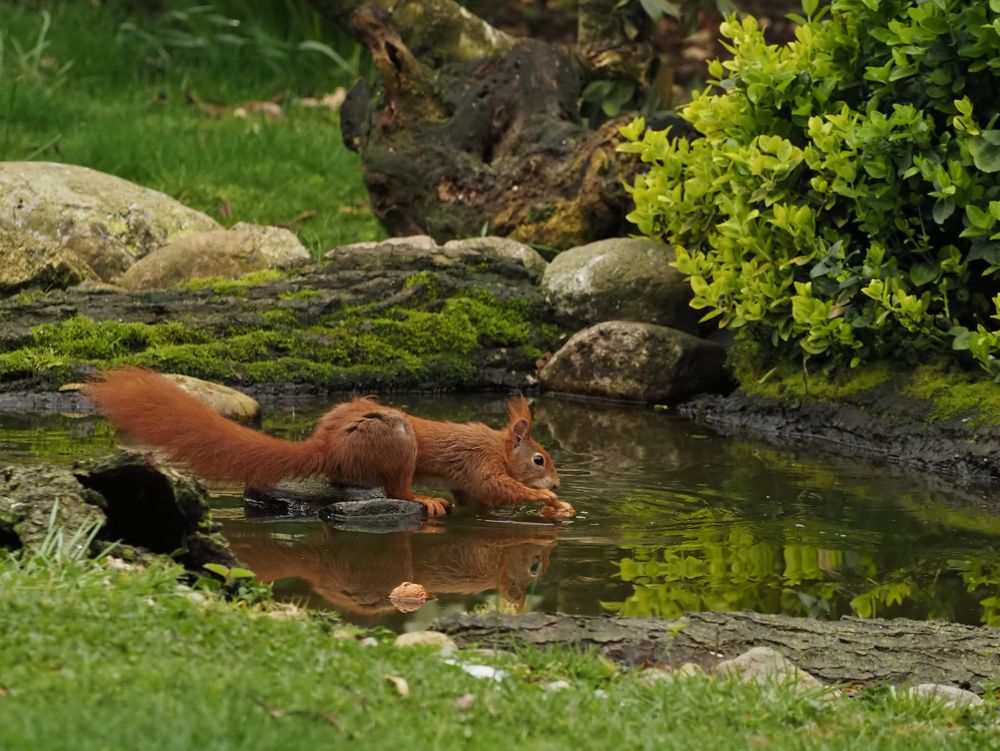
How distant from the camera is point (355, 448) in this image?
6688 millimetres

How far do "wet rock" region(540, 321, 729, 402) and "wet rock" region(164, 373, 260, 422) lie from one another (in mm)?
2256

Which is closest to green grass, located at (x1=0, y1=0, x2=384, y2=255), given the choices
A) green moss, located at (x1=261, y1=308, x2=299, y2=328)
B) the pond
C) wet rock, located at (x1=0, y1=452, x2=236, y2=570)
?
green moss, located at (x1=261, y1=308, x2=299, y2=328)

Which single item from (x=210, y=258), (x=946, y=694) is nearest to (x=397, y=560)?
(x=946, y=694)

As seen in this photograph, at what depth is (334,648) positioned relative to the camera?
4.04 metres

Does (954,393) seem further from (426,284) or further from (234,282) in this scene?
(234,282)

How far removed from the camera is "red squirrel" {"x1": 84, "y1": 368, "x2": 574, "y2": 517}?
6.27 m

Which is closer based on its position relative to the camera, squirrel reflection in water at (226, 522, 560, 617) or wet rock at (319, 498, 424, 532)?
squirrel reflection in water at (226, 522, 560, 617)

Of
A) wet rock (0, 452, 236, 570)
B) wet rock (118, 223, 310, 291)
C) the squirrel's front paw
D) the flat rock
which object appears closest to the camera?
wet rock (0, 452, 236, 570)

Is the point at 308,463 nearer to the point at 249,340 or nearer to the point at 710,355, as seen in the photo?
the point at 249,340

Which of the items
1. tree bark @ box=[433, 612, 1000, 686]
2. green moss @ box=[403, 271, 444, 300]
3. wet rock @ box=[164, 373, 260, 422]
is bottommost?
wet rock @ box=[164, 373, 260, 422]

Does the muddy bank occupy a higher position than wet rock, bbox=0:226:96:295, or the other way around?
wet rock, bbox=0:226:96:295

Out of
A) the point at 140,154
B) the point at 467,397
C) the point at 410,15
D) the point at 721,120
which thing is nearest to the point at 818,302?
the point at 721,120

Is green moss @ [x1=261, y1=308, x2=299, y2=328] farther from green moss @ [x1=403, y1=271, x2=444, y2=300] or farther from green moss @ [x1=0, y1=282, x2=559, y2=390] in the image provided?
green moss @ [x1=403, y1=271, x2=444, y2=300]

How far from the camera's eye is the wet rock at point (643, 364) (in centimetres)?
1003
